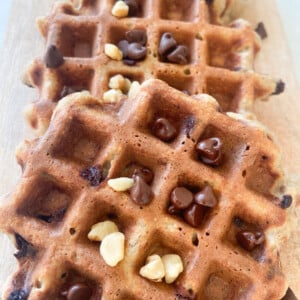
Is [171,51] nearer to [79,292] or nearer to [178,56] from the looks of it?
[178,56]

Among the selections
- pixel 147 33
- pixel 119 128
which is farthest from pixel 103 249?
pixel 147 33

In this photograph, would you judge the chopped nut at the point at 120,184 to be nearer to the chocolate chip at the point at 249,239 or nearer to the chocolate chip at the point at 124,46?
the chocolate chip at the point at 249,239

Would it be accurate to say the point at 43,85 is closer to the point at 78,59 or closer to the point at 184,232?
the point at 78,59

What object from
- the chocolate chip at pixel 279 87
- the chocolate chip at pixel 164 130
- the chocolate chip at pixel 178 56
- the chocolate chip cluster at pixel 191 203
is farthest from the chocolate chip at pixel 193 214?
the chocolate chip at pixel 279 87

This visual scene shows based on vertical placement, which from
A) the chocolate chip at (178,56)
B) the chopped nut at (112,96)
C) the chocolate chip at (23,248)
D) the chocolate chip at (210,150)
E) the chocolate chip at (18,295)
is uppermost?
the chocolate chip at (178,56)

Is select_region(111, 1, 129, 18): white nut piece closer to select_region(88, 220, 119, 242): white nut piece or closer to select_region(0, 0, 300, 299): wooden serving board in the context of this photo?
select_region(0, 0, 300, 299): wooden serving board

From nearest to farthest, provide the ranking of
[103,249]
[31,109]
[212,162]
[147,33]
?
1. [103,249]
2. [212,162]
3. [31,109]
4. [147,33]
